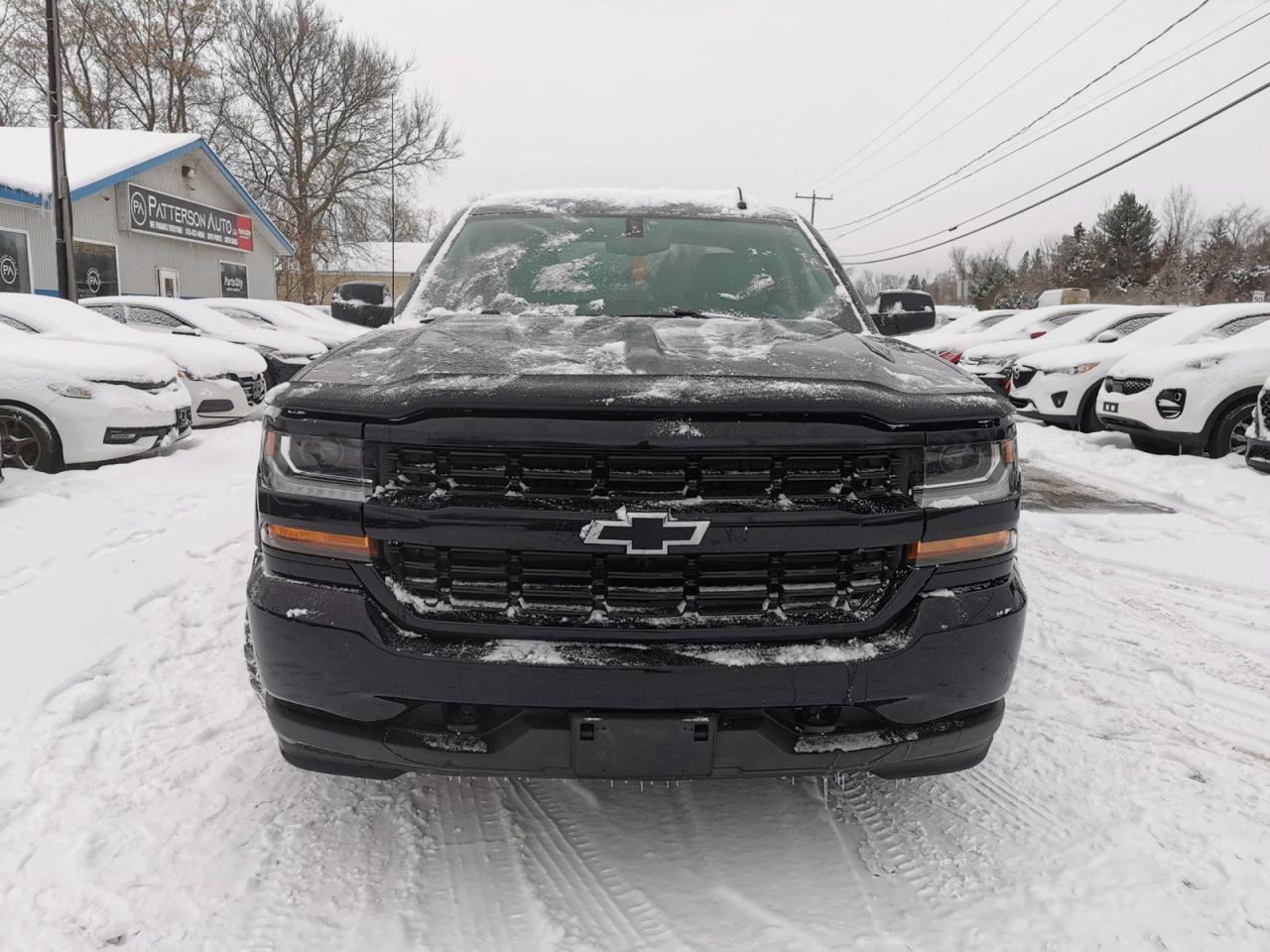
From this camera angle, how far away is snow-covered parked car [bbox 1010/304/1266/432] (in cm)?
965

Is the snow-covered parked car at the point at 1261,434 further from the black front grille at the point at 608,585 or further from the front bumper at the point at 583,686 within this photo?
the black front grille at the point at 608,585

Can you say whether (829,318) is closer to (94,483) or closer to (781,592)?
(781,592)

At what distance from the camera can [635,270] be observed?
3.37 m

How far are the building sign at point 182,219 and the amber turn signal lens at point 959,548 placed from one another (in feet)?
74.9

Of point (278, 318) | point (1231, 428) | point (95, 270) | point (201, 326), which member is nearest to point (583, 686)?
point (1231, 428)

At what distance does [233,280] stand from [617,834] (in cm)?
2719

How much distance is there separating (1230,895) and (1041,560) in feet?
10.6

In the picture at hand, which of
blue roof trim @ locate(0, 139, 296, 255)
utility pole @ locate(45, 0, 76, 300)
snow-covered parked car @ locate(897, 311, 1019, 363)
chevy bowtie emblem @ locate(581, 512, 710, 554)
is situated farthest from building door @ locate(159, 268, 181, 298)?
chevy bowtie emblem @ locate(581, 512, 710, 554)

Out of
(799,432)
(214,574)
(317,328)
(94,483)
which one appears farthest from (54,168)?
(799,432)

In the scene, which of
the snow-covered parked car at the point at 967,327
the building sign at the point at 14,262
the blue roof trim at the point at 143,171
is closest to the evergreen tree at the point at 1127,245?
the snow-covered parked car at the point at 967,327

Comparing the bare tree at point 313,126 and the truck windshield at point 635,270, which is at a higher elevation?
the bare tree at point 313,126

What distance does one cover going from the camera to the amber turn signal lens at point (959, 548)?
1973 millimetres

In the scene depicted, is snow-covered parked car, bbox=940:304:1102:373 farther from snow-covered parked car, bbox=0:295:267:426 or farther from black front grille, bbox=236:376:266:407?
snow-covered parked car, bbox=0:295:267:426

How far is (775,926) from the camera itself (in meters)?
1.97
